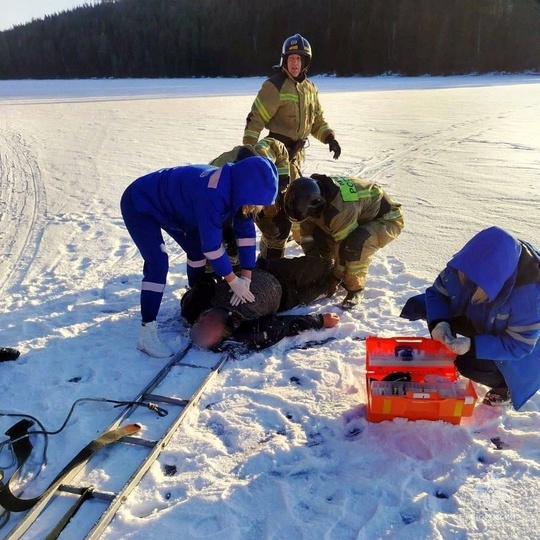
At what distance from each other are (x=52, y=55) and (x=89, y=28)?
16.1 ft

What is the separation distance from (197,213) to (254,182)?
1.28 ft

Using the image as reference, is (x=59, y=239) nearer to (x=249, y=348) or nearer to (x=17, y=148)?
(x=249, y=348)

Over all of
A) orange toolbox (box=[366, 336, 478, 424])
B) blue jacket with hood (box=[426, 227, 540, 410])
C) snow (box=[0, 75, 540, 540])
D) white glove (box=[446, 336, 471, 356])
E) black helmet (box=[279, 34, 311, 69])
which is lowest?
snow (box=[0, 75, 540, 540])

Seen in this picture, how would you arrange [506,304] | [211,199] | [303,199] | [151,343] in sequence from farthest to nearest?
[303,199]
[151,343]
[211,199]
[506,304]

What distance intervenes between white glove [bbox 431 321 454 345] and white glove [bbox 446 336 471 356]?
2 centimetres

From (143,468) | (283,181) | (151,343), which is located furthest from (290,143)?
(143,468)

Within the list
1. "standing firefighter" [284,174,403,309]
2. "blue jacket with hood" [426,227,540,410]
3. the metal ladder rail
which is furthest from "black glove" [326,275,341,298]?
"blue jacket with hood" [426,227,540,410]

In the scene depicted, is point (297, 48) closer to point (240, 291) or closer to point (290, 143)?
point (290, 143)

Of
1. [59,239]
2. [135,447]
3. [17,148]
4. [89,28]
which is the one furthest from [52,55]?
[135,447]

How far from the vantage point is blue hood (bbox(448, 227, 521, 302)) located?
2336 millimetres

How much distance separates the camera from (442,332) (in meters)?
2.69

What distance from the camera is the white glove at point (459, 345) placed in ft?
8.58

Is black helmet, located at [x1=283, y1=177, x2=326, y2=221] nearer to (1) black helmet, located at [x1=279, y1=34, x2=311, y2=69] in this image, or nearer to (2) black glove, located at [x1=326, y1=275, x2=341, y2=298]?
(2) black glove, located at [x1=326, y1=275, x2=341, y2=298]

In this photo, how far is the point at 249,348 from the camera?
3.53 m
